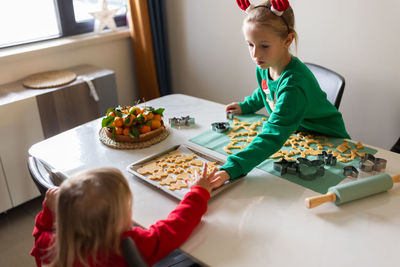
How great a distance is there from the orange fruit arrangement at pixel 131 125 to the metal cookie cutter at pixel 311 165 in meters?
0.57

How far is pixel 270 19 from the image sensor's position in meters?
1.31

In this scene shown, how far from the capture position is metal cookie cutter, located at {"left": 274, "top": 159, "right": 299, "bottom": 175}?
4.09 feet

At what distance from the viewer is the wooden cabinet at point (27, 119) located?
2068 millimetres

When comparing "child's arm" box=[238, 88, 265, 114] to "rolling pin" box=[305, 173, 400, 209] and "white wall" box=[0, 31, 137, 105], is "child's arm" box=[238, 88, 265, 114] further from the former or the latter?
"white wall" box=[0, 31, 137, 105]

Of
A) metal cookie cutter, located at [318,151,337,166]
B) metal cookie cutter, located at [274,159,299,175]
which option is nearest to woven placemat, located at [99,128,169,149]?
metal cookie cutter, located at [274,159,299,175]

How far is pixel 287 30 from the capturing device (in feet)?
4.46

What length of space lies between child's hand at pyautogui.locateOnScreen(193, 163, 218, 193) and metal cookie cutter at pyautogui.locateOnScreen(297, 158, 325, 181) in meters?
0.29

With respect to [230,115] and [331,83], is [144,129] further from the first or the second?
[331,83]

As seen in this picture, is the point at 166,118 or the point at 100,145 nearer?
the point at 100,145

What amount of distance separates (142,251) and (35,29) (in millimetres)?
2166

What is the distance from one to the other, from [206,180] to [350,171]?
1.54ft

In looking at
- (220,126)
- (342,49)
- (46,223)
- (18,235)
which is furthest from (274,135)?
(18,235)

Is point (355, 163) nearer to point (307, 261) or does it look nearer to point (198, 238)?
point (307, 261)

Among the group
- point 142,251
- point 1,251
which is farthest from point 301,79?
point 1,251
